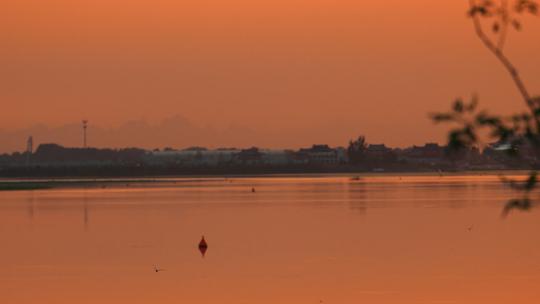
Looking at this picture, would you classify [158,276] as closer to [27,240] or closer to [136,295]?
[136,295]


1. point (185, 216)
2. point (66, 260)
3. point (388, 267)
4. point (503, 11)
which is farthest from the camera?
point (185, 216)

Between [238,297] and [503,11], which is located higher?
[503,11]

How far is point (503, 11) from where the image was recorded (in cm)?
823

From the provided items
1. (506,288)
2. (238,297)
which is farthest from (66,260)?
(506,288)

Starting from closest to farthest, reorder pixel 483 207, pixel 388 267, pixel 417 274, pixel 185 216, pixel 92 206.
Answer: pixel 417 274 < pixel 388 267 < pixel 185 216 < pixel 483 207 < pixel 92 206

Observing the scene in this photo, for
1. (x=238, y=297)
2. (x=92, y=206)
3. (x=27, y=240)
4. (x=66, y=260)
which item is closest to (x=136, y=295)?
(x=238, y=297)

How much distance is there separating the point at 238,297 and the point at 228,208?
50026mm

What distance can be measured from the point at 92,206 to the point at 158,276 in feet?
171

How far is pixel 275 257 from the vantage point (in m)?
40.2

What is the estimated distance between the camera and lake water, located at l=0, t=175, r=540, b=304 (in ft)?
97.7

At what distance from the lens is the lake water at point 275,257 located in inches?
1172

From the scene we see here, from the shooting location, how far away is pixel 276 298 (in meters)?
28.7

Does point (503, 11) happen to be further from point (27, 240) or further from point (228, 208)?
point (228, 208)

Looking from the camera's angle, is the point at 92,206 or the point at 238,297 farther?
the point at 92,206
